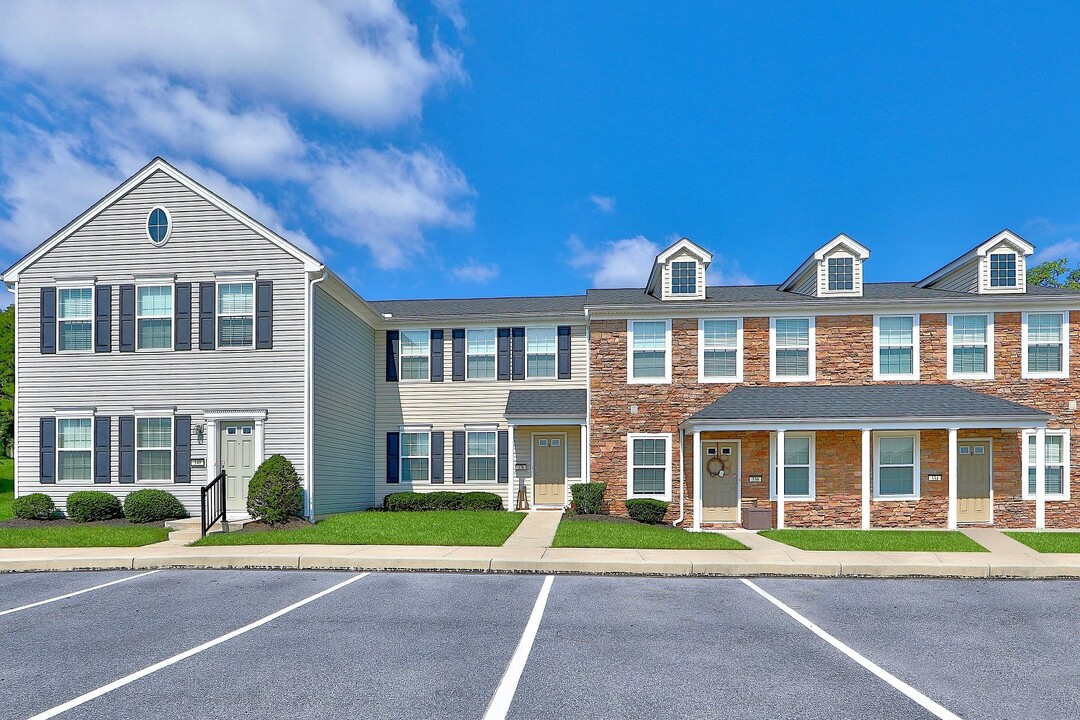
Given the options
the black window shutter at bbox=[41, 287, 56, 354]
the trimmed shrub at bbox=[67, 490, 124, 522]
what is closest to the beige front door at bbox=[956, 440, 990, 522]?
the trimmed shrub at bbox=[67, 490, 124, 522]

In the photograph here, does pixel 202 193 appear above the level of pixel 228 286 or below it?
above

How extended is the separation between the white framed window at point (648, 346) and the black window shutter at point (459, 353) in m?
5.75

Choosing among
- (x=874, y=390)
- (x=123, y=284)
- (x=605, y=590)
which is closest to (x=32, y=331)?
(x=123, y=284)

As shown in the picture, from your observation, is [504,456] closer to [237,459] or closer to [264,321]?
[237,459]

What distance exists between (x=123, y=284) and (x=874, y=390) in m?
20.9

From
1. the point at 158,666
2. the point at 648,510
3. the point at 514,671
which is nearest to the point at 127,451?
the point at 158,666

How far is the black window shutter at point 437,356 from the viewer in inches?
838

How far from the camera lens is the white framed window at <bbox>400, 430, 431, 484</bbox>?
20953mm

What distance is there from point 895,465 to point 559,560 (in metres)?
11.4

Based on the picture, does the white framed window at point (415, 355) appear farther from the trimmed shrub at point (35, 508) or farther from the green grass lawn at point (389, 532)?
the trimmed shrub at point (35, 508)

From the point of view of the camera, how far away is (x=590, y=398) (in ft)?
61.0

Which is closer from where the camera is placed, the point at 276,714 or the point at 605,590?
the point at 276,714

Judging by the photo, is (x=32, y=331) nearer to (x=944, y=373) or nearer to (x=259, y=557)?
(x=259, y=557)

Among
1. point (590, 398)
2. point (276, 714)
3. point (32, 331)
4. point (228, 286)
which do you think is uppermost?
point (228, 286)
